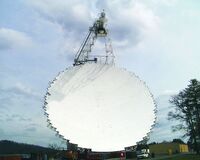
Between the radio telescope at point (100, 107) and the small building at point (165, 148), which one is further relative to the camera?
the small building at point (165, 148)

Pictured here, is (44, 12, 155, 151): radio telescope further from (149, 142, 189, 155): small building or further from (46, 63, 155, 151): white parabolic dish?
(149, 142, 189, 155): small building

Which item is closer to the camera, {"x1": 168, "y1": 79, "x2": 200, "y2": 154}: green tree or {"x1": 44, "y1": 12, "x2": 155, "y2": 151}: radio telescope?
{"x1": 44, "y1": 12, "x2": 155, "y2": 151}: radio telescope

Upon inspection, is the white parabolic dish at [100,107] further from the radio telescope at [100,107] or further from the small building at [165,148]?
the small building at [165,148]

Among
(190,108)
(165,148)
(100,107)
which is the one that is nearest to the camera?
(100,107)

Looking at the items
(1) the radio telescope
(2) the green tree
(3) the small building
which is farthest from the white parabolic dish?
(3) the small building

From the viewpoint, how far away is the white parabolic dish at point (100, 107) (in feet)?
123

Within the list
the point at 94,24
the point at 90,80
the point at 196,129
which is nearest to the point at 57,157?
the point at 196,129

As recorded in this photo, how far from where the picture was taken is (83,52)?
91.5 m

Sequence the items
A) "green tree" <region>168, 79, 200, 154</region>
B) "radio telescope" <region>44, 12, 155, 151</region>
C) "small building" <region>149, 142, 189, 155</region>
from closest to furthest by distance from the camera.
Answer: "radio telescope" <region>44, 12, 155, 151</region>
"green tree" <region>168, 79, 200, 154</region>
"small building" <region>149, 142, 189, 155</region>

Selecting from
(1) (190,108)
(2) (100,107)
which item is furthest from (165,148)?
(2) (100,107)

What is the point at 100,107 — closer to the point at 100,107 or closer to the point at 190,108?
the point at 100,107

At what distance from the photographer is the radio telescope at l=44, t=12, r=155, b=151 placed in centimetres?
3738

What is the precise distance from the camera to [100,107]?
40.9m

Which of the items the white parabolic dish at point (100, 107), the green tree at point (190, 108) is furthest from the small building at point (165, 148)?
the white parabolic dish at point (100, 107)
